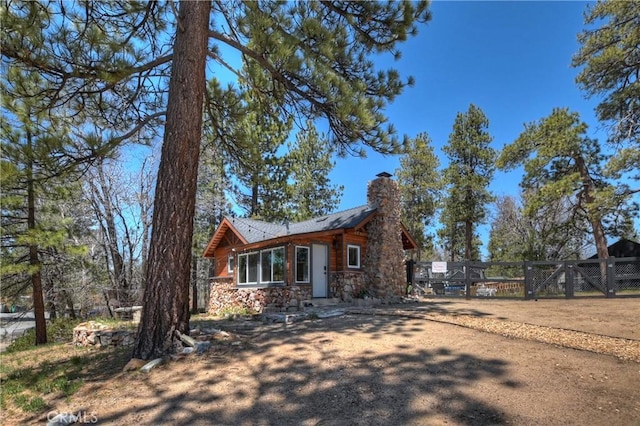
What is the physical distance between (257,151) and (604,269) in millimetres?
11294

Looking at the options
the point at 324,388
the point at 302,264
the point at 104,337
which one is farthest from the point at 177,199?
the point at 302,264

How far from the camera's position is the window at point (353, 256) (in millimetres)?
13148

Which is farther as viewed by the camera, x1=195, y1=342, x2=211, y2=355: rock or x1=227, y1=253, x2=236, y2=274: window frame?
x1=227, y1=253, x2=236, y2=274: window frame

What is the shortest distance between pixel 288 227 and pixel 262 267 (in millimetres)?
2118

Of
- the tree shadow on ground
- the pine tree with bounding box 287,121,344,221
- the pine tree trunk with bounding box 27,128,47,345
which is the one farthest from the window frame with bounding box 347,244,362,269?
the pine tree trunk with bounding box 27,128,47,345

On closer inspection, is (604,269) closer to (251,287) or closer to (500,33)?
(500,33)

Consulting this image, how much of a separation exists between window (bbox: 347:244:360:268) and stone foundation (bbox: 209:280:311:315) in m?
1.84

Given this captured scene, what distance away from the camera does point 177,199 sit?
209 inches

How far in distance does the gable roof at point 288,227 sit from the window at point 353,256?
102cm

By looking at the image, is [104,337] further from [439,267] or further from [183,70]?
[439,267]

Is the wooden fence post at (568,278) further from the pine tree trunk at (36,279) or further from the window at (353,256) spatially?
the pine tree trunk at (36,279)

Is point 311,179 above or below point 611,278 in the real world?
above

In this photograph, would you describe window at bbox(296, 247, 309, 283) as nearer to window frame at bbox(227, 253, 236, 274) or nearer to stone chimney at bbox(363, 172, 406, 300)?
stone chimney at bbox(363, 172, 406, 300)

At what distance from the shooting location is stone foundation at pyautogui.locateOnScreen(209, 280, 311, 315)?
458 inches
